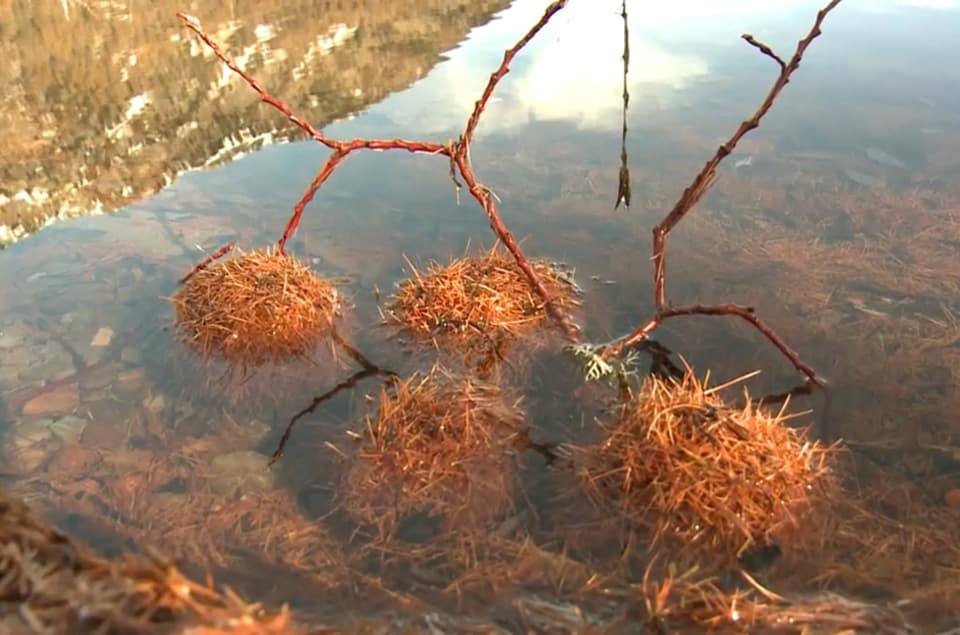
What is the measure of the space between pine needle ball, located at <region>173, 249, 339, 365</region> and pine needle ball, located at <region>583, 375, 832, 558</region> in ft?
9.08

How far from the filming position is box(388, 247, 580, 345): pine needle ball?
589cm

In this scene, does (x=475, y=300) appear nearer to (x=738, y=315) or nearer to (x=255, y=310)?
(x=255, y=310)

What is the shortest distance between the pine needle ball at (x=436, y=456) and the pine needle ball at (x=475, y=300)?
2.58 feet

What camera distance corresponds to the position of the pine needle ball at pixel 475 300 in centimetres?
589

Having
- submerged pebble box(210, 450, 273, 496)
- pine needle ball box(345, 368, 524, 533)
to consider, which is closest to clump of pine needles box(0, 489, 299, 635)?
pine needle ball box(345, 368, 524, 533)

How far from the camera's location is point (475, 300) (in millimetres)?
5965

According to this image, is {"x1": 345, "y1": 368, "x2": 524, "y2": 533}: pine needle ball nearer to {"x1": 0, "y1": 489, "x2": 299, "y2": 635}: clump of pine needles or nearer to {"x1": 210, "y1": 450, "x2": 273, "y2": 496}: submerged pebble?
{"x1": 210, "y1": 450, "x2": 273, "y2": 496}: submerged pebble

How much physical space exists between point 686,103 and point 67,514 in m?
9.02

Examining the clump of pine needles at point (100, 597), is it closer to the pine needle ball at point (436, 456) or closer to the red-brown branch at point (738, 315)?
the pine needle ball at point (436, 456)

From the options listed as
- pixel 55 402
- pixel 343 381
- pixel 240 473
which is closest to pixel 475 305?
pixel 343 381

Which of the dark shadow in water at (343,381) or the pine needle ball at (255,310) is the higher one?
the pine needle ball at (255,310)

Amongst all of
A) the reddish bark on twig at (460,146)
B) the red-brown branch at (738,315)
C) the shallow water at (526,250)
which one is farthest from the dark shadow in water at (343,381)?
the red-brown branch at (738,315)

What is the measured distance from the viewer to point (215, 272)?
6410 millimetres

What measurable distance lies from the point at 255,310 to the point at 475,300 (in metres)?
1.77
